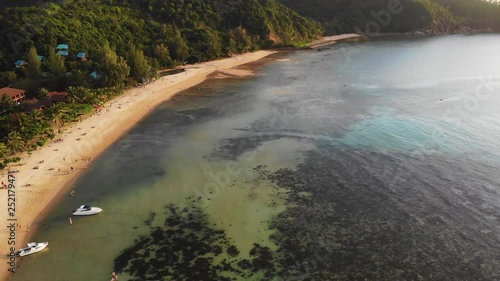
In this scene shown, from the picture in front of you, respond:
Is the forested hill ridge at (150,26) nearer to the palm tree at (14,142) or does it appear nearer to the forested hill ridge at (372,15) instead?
the forested hill ridge at (372,15)

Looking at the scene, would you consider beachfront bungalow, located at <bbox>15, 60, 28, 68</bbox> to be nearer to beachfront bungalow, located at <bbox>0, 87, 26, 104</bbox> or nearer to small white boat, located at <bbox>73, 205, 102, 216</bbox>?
beachfront bungalow, located at <bbox>0, 87, 26, 104</bbox>

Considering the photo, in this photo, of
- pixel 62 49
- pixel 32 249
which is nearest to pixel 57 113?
pixel 32 249

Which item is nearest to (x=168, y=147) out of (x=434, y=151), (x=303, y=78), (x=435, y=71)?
(x=434, y=151)

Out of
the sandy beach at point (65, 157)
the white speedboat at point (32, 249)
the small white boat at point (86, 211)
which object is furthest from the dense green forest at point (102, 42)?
the white speedboat at point (32, 249)

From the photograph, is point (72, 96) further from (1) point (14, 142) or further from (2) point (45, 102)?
(1) point (14, 142)

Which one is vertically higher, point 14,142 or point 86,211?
point 14,142

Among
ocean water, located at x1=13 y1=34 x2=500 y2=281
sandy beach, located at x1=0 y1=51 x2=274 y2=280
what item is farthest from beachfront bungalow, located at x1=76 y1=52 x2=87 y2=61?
ocean water, located at x1=13 y1=34 x2=500 y2=281
